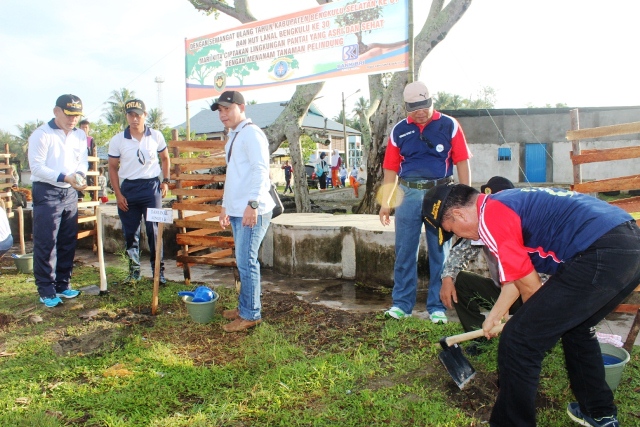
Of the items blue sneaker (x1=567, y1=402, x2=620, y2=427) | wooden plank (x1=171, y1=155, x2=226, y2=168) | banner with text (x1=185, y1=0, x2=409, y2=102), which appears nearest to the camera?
blue sneaker (x1=567, y1=402, x2=620, y2=427)

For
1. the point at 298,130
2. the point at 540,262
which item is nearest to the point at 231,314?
the point at 540,262

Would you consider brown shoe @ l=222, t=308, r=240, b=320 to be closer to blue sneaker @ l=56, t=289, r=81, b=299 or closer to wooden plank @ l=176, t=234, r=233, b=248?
wooden plank @ l=176, t=234, r=233, b=248

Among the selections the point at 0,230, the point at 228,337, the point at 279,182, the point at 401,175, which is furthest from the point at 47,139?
the point at 279,182

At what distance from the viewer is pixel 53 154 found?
15.9ft

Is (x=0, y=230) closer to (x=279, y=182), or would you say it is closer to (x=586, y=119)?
(x=586, y=119)

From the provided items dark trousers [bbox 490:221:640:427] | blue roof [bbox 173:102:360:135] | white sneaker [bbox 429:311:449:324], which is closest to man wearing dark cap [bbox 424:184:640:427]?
dark trousers [bbox 490:221:640:427]

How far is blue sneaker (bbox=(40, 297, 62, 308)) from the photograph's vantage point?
479 cm

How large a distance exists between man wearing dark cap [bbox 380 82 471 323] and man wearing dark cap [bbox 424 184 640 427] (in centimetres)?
169

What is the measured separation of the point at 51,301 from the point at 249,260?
7.42ft

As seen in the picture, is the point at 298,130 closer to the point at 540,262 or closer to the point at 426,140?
the point at 426,140

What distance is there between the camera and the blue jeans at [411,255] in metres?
4.18

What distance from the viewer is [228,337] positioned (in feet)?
13.0

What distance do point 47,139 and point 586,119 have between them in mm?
21409

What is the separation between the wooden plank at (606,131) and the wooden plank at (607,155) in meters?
0.12
